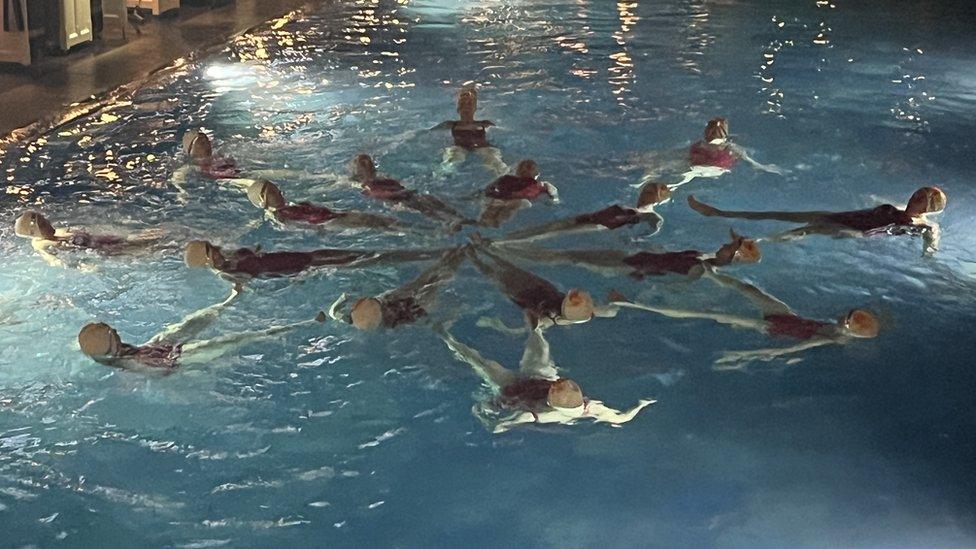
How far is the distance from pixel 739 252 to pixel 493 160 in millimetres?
1814

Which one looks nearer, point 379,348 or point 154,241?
point 379,348

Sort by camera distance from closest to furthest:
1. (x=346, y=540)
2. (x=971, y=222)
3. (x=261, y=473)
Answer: (x=346, y=540) < (x=261, y=473) < (x=971, y=222)

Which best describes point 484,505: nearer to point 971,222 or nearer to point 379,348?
point 379,348

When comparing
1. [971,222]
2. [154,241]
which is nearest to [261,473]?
[154,241]

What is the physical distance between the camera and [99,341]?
389 centimetres

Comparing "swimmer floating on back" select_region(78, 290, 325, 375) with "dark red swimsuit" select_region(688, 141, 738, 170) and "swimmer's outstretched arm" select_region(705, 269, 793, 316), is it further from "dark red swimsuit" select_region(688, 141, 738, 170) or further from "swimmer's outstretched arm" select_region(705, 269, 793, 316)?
"dark red swimsuit" select_region(688, 141, 738, 170)

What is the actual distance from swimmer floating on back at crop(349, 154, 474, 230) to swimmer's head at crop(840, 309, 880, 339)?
6.06 feet

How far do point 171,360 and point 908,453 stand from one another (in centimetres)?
260

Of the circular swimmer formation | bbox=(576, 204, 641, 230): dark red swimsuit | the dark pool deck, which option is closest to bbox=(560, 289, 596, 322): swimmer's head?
the circular swimmer formation

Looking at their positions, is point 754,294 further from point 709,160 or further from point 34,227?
point 34,227

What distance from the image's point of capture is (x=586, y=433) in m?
3.52

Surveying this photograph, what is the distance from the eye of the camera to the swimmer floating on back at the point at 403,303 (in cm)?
418

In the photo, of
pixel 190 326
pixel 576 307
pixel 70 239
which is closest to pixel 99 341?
pixel 190 326

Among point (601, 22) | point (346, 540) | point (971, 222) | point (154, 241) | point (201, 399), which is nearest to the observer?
point (346, 540)
